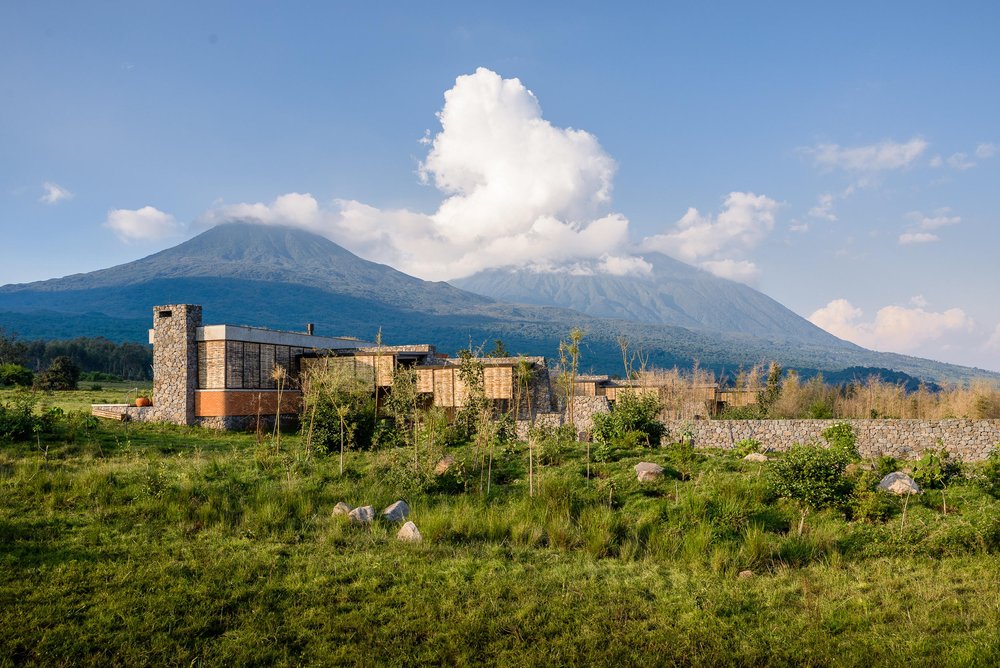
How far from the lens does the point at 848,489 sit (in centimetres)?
923

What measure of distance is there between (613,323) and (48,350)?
156 metres

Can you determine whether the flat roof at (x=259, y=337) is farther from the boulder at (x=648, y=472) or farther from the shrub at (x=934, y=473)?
the shrub at (x=934, y=473)

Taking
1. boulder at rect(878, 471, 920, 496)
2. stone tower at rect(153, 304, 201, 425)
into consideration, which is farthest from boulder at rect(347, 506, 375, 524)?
stone tower at rect(153, 304, 201, 425)

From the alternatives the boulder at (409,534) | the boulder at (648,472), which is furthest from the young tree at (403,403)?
the boulder at (648,472)

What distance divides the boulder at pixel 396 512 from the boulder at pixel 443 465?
1.54 m

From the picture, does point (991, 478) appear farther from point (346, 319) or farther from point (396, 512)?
point (346, 319)

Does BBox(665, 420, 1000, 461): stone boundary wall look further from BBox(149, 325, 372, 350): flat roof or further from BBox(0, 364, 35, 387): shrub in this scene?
BBox(0, 364, 35, 387): shrub

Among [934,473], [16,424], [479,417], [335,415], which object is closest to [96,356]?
[16,424]

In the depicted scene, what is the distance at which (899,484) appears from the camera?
9.49 m

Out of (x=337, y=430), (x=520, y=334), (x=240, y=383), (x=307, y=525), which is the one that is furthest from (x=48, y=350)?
(x=520, y=334)

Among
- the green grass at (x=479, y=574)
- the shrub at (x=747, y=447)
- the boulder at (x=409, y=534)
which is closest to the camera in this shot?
the green grass at (x=479, y=574)

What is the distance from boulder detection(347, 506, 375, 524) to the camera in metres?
8.22

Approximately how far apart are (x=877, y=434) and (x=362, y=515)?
43.3 feet

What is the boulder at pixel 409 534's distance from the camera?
754 cm
